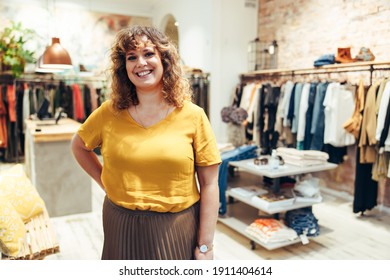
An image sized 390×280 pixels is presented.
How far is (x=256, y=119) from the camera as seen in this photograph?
5020 mm

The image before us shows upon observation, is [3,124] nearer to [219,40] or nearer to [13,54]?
[13,54]

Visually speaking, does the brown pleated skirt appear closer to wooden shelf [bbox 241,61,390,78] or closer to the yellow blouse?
the yellow blouse

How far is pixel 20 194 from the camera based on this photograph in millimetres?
2146

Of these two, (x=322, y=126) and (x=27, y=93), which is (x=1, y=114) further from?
(x=322, y=126)

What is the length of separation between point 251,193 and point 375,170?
49.3 inches

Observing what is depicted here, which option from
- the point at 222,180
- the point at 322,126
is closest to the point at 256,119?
the point at 322,126

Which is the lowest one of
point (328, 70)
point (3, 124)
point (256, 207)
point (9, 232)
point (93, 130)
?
point (256, 207)

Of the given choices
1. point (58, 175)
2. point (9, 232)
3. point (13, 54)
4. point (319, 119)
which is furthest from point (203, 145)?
point (13, 54)

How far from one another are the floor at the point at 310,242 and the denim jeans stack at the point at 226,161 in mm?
249

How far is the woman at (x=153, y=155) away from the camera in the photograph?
117 centimetres

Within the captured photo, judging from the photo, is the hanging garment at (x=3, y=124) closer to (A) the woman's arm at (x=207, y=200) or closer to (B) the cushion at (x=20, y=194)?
(B) the cushion at (x=20, y=194)

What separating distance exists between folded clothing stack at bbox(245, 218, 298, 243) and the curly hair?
5.47ft

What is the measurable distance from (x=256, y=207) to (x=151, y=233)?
171cm

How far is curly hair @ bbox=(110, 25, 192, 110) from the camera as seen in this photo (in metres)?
1.18
